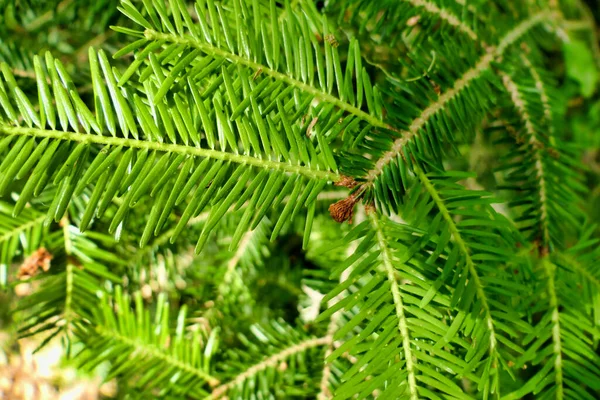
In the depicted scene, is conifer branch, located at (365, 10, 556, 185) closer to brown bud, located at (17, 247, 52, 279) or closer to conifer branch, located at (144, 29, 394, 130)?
conifer branch, located at (144, 29, 394, 130)

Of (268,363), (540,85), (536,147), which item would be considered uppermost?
(540,85)

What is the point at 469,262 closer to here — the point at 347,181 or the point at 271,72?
the point at 347,181

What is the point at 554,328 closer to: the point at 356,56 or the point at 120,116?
the point at 356,56

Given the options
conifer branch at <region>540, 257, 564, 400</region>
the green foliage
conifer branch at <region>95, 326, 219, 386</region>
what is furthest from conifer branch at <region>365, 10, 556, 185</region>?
conifer branch at <region>95, 326, 219, 386</region>

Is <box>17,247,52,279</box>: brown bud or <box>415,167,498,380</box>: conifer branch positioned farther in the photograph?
<box>17,247,52,279</box>: brown bud

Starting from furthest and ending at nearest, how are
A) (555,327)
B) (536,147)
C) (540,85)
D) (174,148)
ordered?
(540,85), (536,147), (555,327), (174,148)

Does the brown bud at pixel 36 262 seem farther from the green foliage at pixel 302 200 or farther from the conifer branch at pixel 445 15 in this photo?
the conifer branch at pixel 445 15

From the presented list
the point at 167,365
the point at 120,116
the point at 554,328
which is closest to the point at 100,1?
the point at 120,116

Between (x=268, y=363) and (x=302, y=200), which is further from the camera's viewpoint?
(x=268, y=363)

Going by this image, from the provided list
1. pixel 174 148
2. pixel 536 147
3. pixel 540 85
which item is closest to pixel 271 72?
pixel 174 148
